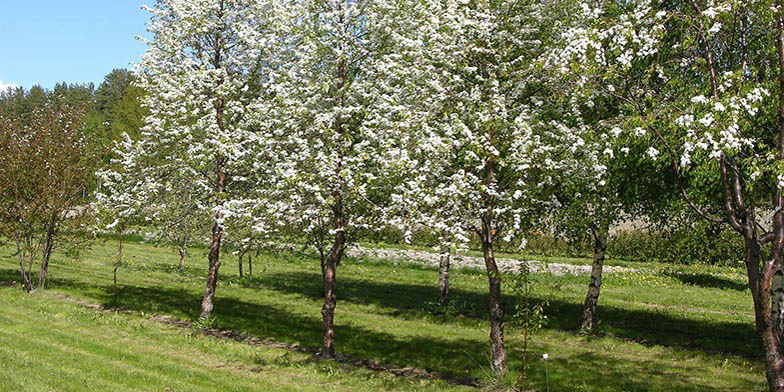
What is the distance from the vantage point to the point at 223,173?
21.9m

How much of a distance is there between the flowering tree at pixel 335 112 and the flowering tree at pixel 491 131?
1053 millimetres

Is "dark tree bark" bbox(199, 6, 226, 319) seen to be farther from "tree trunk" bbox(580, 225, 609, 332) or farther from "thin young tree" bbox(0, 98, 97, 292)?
"tree trunk" bbox(580, 225, 609, 332)

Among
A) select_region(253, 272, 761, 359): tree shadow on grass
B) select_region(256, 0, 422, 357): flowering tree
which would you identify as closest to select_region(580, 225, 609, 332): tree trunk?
select_region(253, 272, 761, 359): tree shadow on grass

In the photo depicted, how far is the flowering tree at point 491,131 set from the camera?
1425cm

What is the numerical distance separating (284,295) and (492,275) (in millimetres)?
17282

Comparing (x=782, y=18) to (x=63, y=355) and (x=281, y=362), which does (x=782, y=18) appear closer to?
(x=281, y=362)

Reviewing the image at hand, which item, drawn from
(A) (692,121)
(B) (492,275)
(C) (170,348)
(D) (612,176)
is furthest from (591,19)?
(C) (170,348)

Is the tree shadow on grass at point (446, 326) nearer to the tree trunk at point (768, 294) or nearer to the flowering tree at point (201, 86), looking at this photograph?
the flowering tree at point (201, 86)

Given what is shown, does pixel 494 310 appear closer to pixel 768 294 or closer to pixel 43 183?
pixel 768 294

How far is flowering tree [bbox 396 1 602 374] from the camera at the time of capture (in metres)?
14.2

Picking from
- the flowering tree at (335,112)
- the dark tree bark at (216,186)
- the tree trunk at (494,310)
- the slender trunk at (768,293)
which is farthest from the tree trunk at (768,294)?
the dark tree bark at (216,186)

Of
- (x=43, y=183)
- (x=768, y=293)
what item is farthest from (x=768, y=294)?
(x=43, y=183)

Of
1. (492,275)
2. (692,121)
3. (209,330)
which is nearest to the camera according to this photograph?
(692,121)

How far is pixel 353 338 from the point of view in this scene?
20.6 meters
